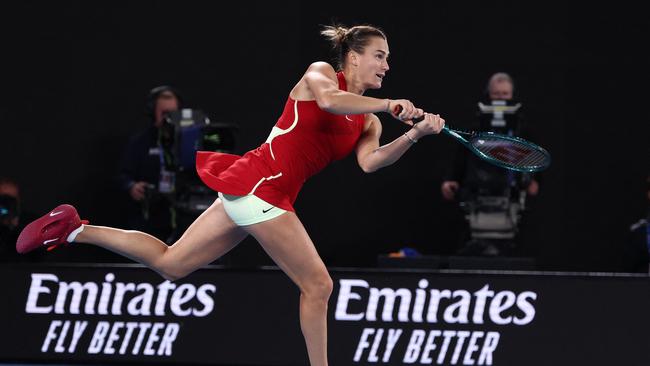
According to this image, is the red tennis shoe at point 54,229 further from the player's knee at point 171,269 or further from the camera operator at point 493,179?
the camera operator at point 493,179

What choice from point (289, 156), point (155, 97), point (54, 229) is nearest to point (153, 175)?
point (155, 97)

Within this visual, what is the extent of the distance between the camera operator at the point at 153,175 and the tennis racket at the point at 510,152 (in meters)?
3.25

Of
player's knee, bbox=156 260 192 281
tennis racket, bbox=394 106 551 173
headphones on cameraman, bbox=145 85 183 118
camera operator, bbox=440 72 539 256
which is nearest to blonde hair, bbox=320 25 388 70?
tennis racket, bbox=394 106 551 173

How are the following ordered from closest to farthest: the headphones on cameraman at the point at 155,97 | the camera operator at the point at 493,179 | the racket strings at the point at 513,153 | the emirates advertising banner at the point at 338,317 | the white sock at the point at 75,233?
the racket strings at the point at 513,153 < the white sock at the point at 75,233 < the emirates advertising banner at the point at 338,317 < the camera operator at the point at 493,179 < the headphones on cameraman at the point at 155,97

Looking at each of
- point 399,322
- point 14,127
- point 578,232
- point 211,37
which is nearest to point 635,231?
point 578,232

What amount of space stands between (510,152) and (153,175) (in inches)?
149

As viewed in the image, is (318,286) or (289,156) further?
(289,156)

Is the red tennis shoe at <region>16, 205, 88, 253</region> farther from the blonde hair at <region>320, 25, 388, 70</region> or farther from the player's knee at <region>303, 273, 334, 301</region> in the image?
the blonde hair at <region>320, 25, 388, 70</region>

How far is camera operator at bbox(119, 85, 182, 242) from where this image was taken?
8023 millimetres

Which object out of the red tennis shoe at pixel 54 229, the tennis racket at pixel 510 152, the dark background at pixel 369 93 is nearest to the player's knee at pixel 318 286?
the tennis racket at pixel 510 152

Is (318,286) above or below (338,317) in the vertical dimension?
above

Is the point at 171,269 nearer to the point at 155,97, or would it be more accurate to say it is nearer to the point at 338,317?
the point at 338,317

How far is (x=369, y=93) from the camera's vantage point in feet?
29.6

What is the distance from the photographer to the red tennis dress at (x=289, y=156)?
4930mm
